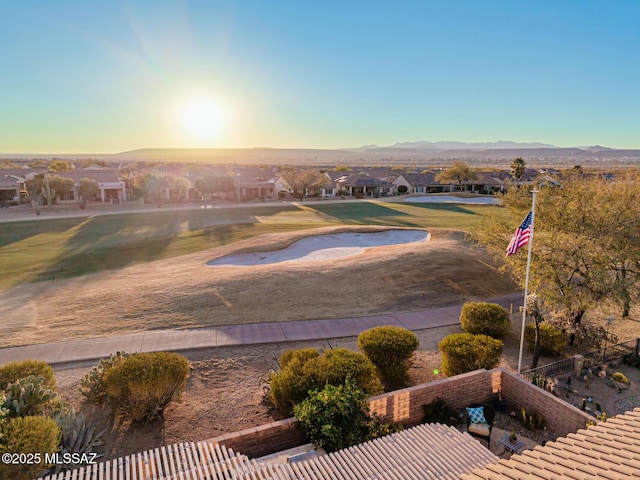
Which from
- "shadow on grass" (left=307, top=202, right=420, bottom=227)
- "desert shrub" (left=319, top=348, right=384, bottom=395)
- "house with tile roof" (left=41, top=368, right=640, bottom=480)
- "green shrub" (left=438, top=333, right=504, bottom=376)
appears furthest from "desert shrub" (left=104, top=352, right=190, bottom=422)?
"shadow on grass" (left=307, top=202, right=420, bottom=227)

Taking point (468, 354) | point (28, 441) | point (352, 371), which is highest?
point (28, 441)

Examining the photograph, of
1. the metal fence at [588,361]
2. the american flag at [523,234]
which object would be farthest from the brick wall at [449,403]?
the american flag at [523,234]

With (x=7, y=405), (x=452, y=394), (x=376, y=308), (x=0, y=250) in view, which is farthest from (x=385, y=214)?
(x=7, y=405)

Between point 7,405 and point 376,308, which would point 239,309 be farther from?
point 7,405

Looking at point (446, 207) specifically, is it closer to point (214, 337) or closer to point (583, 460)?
point (214, 337)

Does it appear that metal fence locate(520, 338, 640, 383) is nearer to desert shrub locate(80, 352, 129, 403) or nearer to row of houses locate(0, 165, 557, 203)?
desert shrub locate(80, 352, 129, 403)

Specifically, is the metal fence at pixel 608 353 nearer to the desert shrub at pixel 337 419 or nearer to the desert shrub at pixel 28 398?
the desert shrub at pixel 337 419

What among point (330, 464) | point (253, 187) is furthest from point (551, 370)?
point (253, 187)
